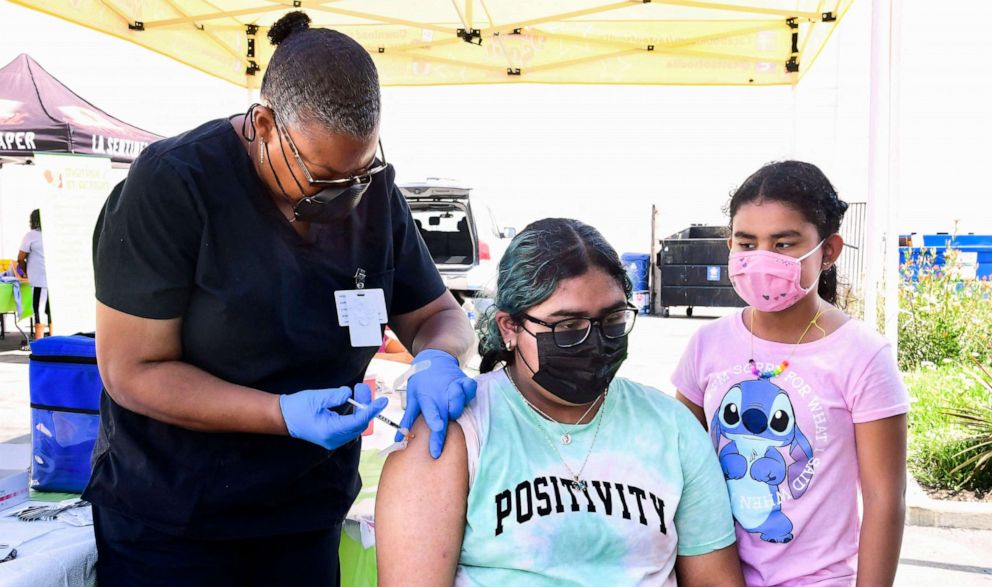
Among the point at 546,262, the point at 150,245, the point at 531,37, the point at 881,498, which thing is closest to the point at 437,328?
the point at 546,262

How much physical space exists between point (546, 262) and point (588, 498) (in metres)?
0.45

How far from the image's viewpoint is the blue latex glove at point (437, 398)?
54.1 inches

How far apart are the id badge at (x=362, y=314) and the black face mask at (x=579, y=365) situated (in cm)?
36

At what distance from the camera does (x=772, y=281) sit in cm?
167

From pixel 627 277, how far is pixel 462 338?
44cm

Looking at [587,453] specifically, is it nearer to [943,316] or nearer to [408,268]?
[408,268]

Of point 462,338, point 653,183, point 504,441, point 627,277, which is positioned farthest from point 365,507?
point 653,183

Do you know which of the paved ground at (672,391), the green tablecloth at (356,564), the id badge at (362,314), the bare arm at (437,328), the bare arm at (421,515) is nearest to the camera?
the bare arm at (421,515)

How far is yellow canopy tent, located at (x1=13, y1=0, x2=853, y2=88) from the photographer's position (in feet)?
20.0

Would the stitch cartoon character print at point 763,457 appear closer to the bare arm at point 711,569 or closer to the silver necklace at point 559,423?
the bare arm at point 711,569

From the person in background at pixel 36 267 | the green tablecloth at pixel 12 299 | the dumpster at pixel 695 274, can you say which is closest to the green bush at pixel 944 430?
the dumpster at pixel 695 274

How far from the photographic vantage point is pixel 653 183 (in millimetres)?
18062

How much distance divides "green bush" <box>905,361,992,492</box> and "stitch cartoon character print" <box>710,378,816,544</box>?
3.41 meters

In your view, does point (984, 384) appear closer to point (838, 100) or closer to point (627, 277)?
point (627, 277)
